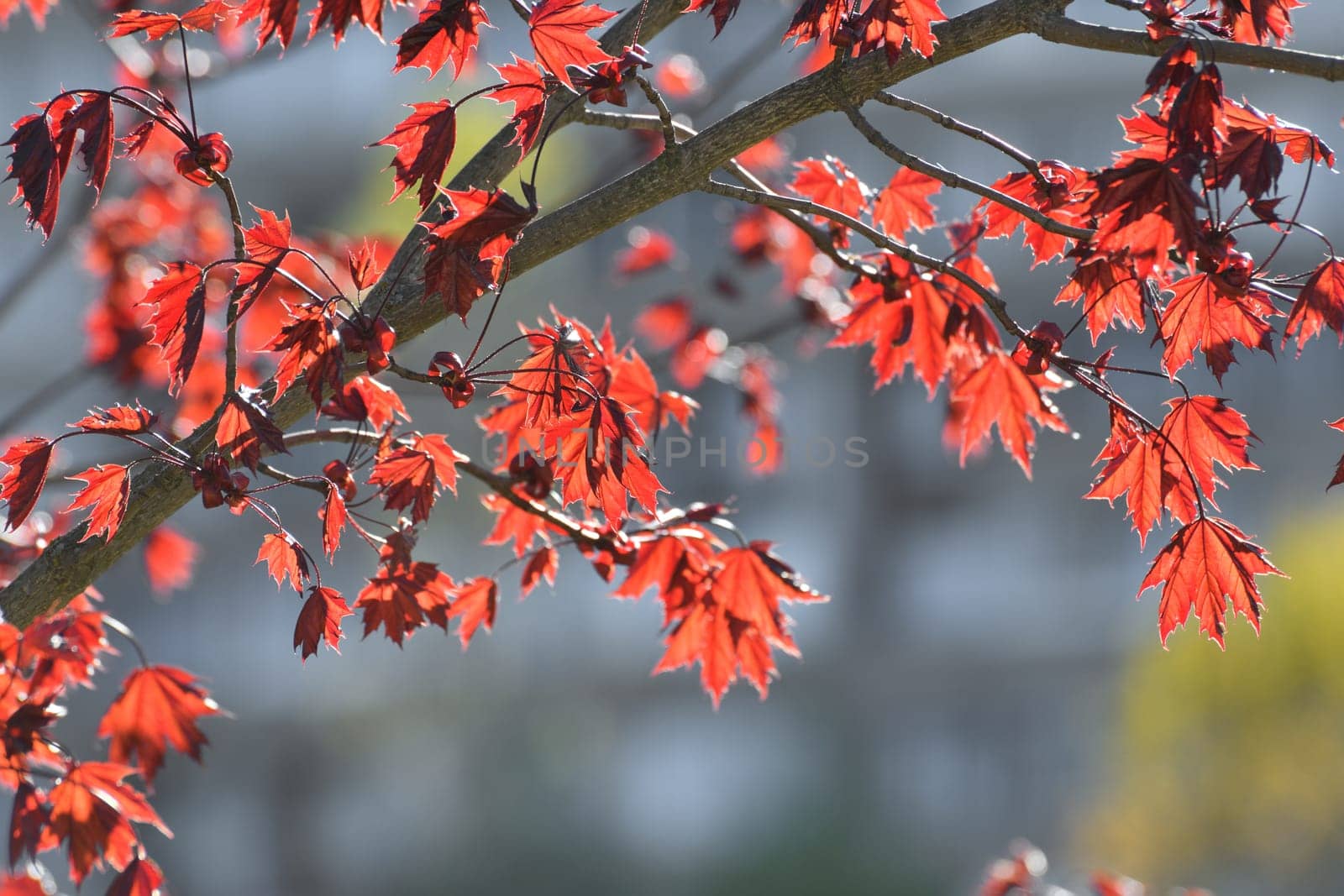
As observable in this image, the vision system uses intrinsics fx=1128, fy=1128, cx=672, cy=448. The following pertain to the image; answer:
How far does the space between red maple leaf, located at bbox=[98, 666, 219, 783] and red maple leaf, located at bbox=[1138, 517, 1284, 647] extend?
1342 mm

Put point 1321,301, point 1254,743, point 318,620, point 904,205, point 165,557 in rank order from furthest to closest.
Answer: point 1254,743
point 165,557
point 904,205
point 318,620
point 1321,301

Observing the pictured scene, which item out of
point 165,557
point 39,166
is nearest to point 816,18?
point 39,166

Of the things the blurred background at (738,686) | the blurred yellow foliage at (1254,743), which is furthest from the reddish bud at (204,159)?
the blurred yellow foliage at (1254,743)

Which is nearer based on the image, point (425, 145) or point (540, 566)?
point (425, 145)

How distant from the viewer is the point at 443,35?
1117 mm

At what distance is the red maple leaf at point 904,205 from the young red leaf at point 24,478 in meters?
1.19

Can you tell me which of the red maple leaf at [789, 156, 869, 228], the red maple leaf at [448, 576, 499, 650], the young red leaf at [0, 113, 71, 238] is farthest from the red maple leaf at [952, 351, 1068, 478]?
the young red leaf at [0, 113, 71, 238]

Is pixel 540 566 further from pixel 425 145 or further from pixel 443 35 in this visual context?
pixel 443 35

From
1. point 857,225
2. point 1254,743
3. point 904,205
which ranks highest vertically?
point 904,205

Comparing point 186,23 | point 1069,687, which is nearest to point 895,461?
point 1069,687

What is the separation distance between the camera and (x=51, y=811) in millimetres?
1501

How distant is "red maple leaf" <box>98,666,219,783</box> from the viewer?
170 cm

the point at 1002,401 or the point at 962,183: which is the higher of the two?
the point at 962,183

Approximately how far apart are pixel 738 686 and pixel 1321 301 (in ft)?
26.3
